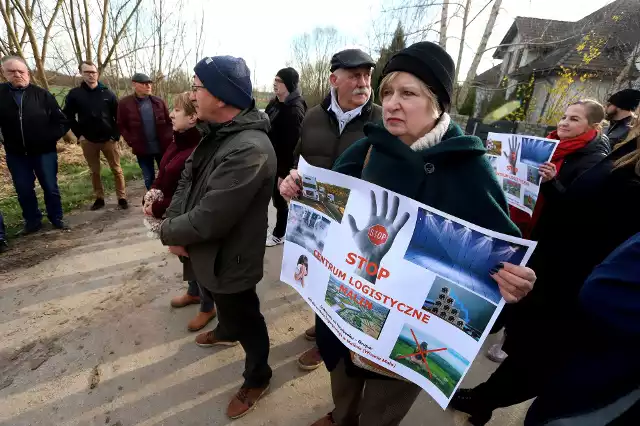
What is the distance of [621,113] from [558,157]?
1.74 meters

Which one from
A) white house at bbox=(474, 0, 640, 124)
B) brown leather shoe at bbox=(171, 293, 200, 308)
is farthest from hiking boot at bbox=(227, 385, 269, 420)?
white house at bbox=(474, 0, 640, 124)

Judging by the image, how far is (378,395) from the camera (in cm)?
155

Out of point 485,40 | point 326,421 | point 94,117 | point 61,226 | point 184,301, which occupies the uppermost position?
point 485,40

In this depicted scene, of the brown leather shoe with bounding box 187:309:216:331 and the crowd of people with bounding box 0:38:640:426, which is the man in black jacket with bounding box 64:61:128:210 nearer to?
the crowd of people with bounding box 0:38:640:426

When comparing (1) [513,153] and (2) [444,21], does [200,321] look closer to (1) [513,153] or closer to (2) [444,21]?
(1) [513,153]

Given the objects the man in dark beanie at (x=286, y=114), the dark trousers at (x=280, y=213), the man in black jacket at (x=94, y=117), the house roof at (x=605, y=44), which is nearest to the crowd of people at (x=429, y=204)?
the man in dark beanie at (x=286, y=114)

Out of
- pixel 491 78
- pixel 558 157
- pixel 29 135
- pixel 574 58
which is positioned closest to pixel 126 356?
pixel 29 135

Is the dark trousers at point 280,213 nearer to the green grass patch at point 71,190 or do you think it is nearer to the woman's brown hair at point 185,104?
the woman's brown hair at point 185,104

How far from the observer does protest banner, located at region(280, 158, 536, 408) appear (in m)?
1.06

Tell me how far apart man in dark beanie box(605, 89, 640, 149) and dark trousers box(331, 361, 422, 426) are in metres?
3.64

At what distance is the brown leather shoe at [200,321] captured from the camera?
9.22ft

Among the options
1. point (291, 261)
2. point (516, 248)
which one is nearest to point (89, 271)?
point (291, 261)

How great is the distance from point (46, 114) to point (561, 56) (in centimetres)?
2524

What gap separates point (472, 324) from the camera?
1106mm
